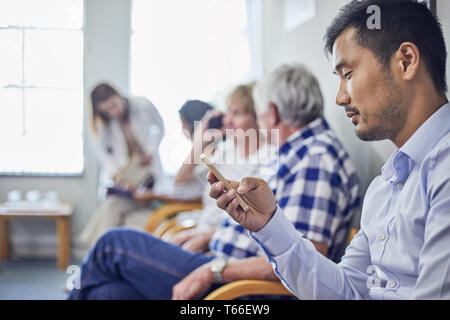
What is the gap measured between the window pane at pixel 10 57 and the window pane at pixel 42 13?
0.08 ft

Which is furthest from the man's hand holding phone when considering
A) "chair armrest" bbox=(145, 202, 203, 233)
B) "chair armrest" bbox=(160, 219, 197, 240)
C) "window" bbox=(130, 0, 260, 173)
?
"window" bbox=(130, 0, 260, 173)

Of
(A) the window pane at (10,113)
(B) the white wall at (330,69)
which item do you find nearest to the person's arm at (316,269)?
(B) the white wall at (330,69)

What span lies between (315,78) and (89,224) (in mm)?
1495

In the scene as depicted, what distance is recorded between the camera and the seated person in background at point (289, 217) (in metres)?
1.03

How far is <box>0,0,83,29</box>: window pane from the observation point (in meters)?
0.80

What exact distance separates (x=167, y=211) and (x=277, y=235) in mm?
1267

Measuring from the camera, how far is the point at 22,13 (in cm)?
80

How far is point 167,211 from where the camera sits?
1929mm

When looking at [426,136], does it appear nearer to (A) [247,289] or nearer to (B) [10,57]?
(A) [247,289]

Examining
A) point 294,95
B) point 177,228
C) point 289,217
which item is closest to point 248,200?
point 289,217

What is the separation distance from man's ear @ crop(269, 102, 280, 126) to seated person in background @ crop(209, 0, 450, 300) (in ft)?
1.74

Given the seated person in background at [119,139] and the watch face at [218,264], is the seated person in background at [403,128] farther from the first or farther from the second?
the seated person in background at [119,139]

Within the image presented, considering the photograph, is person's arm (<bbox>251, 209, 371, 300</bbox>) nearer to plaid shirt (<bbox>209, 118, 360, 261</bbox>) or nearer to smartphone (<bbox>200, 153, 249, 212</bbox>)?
smartphone (<bbox>200, 153, 249, 212</bbox>)

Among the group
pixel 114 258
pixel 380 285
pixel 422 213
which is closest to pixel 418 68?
pixel 422 213
